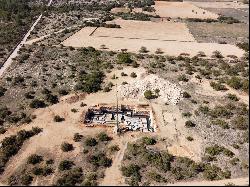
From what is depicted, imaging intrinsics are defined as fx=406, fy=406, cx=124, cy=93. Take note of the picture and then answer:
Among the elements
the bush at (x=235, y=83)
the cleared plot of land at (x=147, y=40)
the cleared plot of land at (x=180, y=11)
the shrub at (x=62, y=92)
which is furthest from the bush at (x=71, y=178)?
the cleared plot of land at (x=180, y=11)

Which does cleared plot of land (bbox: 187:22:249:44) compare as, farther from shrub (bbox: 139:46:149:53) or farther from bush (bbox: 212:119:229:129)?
bush (bbox: 212:119:229:129)

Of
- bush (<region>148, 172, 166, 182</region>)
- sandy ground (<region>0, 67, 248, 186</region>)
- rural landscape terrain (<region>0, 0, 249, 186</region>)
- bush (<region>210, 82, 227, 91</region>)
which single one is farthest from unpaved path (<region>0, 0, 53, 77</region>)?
bush (<region>148, 172, 166, 182</region>)

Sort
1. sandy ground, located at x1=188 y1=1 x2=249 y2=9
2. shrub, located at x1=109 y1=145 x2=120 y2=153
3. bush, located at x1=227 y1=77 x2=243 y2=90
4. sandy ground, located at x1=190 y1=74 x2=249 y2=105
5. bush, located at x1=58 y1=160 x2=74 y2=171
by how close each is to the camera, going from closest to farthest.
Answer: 1. bush, located at x1=58 y1=160 x2=74 y2=171
2. shrub, located at x1=109 y1=145 x2=120 y2=153
3. sandy ground, located at x1=190 y1=74 x2=249 y2=105
4. bush, located at x1=227 y1=77 x2=243 y2=90
5. sandy ground, located at x1=188 y1=1 x2=249 y2=9

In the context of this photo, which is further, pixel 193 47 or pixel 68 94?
pixel 193 47

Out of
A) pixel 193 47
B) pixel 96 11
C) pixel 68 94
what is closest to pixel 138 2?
pixel 96 11

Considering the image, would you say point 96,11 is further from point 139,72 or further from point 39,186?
point 39,186

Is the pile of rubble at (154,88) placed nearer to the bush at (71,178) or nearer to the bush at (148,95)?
the bush at (148,95)
